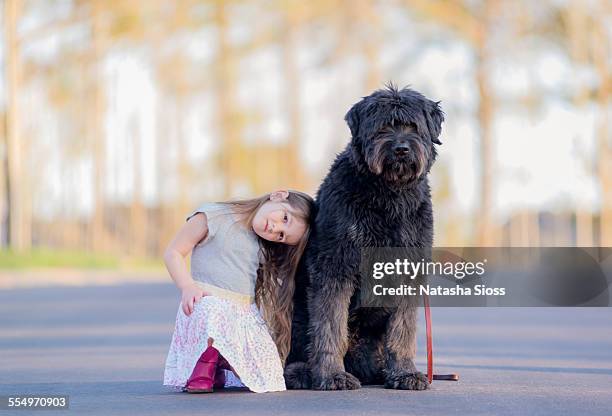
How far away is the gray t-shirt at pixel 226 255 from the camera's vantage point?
23.9ft

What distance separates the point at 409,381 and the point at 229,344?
103 centimetres

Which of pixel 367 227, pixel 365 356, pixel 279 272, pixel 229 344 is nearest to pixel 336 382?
pixel 365 356

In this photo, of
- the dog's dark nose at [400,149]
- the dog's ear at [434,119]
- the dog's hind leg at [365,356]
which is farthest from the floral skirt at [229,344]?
the dog's ear at [434,119]

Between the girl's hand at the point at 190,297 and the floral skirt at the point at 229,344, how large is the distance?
4 centimetres

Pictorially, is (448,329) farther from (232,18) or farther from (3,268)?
(232,18)

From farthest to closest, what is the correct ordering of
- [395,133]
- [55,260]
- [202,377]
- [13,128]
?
1. [13,128]
2. [55,260]
3. [202,377]
4. [395,133]

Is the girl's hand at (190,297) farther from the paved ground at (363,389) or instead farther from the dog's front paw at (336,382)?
the dog's front paw at (336,382)

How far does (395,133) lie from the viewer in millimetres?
6992

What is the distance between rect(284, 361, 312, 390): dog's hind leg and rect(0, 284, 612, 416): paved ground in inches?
8.0

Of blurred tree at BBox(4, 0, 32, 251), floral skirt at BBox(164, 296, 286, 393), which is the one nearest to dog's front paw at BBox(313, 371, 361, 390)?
floral skirt at BBox(164, 296, 286, 393)

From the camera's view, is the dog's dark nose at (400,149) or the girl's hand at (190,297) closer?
the dog's dark nose at (400,149)

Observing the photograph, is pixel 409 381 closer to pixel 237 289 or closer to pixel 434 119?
pixel 237 289

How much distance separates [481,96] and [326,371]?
28950 millimetres

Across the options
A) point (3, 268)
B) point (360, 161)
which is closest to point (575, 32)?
point (3, 268)
